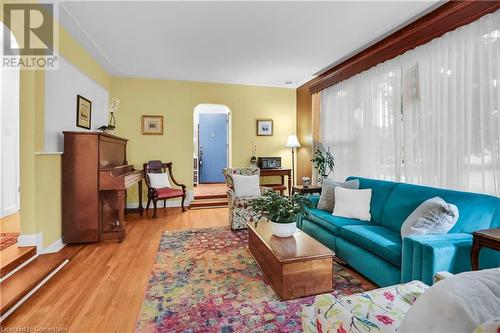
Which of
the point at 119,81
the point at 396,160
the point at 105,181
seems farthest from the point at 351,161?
the point at 119,81

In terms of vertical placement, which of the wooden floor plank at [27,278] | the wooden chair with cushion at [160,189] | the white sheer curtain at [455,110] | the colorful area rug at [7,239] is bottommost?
the wooden floor plank at [27,278]

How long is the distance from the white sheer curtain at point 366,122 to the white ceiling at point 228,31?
517mm

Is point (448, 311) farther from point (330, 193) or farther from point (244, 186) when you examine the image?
point (244, 186)

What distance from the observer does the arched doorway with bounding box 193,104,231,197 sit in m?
7.77

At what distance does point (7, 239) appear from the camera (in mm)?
2781

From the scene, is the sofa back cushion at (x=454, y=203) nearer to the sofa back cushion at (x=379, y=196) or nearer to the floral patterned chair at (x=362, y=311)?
the sofa back cushion at (x=379, y=196)

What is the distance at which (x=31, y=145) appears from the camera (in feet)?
8.49

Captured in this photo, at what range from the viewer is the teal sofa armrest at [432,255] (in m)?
1.60

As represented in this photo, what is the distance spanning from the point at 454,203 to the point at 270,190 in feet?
5.19

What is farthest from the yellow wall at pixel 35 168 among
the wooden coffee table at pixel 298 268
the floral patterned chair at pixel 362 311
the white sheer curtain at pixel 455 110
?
the white sheer curtain at pixel 455 110

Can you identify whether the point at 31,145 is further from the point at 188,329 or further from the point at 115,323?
the point at 188,329

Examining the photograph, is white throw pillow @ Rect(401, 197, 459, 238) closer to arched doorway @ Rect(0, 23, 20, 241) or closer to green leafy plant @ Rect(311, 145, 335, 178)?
green leafy plant @ Rect(311, 145, 335, 178)

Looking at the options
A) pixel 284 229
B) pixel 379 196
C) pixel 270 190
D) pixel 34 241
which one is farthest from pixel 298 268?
pixel 34 241

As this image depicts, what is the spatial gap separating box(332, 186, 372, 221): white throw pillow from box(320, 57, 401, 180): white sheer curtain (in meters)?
0.69
